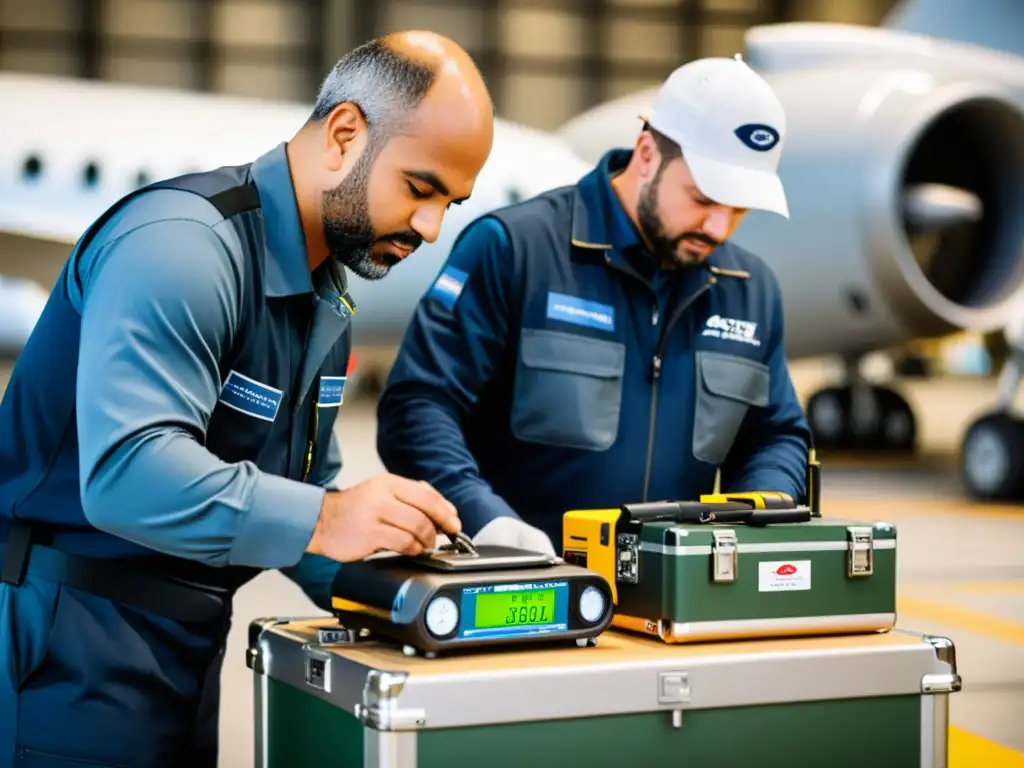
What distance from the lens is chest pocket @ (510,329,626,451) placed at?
2760mm

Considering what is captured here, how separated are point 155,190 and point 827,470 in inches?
401

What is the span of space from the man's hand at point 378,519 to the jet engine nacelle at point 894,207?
Answer: 7.71 meters

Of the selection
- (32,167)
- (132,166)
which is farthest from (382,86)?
(32,167)

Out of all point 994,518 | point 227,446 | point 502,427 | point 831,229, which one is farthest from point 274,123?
point 227,446

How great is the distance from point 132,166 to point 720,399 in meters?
9.50

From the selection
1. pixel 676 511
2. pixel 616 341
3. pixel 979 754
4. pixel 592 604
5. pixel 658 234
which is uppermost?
pixel 658 234

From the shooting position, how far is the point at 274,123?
12.1 m

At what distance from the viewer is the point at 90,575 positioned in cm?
190

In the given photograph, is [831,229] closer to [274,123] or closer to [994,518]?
[994,518]

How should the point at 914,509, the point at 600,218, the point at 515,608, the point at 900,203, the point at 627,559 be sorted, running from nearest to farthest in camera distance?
the point at 515,608 → the point at 627,559 → the point at 600,218 → the point at 914,509 → the point at 900,203

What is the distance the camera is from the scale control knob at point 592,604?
1.82 meters

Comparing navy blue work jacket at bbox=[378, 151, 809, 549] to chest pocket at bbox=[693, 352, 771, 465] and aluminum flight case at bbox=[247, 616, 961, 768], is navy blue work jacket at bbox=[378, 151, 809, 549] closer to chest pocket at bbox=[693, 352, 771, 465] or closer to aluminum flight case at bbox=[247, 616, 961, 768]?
chest pocket at bbox=[693, 352, 771, 465]

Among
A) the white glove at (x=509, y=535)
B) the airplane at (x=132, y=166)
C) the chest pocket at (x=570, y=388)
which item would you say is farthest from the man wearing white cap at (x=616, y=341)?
the airplane at (x=132, y=166)

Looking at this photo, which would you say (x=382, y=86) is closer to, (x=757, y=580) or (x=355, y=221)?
(x=355, y=221)
